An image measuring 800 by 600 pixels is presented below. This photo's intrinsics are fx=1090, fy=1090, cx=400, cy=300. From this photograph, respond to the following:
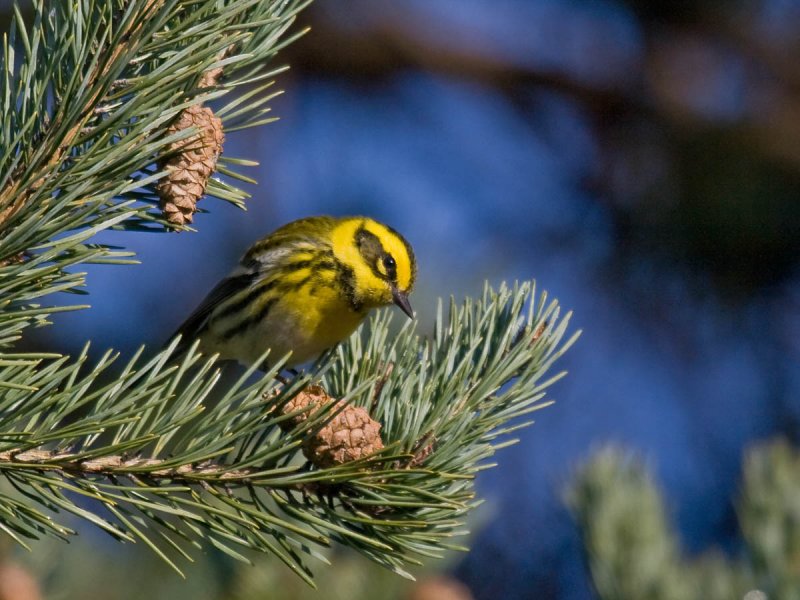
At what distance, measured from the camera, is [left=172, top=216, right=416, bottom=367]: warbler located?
2.84 metres

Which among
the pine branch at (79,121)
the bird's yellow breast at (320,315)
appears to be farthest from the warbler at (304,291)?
the pine branch at (79,121)

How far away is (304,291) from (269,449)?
1657 millimetres

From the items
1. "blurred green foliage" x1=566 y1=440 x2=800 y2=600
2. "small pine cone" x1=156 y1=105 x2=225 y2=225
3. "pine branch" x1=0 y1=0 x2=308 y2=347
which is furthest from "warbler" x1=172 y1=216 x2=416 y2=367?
"pine branch" x1=0 y1=0 x2=308 y2=347

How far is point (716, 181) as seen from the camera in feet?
13.4

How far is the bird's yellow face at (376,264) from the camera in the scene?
2891 mm

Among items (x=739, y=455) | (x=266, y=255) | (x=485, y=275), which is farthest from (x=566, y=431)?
(x=266, y=255)

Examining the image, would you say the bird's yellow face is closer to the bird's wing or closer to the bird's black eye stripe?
the bird's black eye stripe

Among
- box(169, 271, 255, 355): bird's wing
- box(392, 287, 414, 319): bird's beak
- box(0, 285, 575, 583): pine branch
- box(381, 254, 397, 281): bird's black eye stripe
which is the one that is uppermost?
box(381, 254, 397, 281): bird's black eye stripe

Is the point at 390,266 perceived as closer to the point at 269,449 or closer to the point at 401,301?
the point at 401,301

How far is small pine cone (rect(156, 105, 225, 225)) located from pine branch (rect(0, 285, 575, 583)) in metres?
0.21

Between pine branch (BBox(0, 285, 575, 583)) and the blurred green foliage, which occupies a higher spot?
the blurred green foliage

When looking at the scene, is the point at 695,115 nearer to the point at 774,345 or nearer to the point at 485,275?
the point at 774,345

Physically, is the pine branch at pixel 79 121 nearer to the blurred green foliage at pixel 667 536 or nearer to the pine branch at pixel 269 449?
the pine branch at pixel 269 449

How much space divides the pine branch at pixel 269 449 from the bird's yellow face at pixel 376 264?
1278 mm
